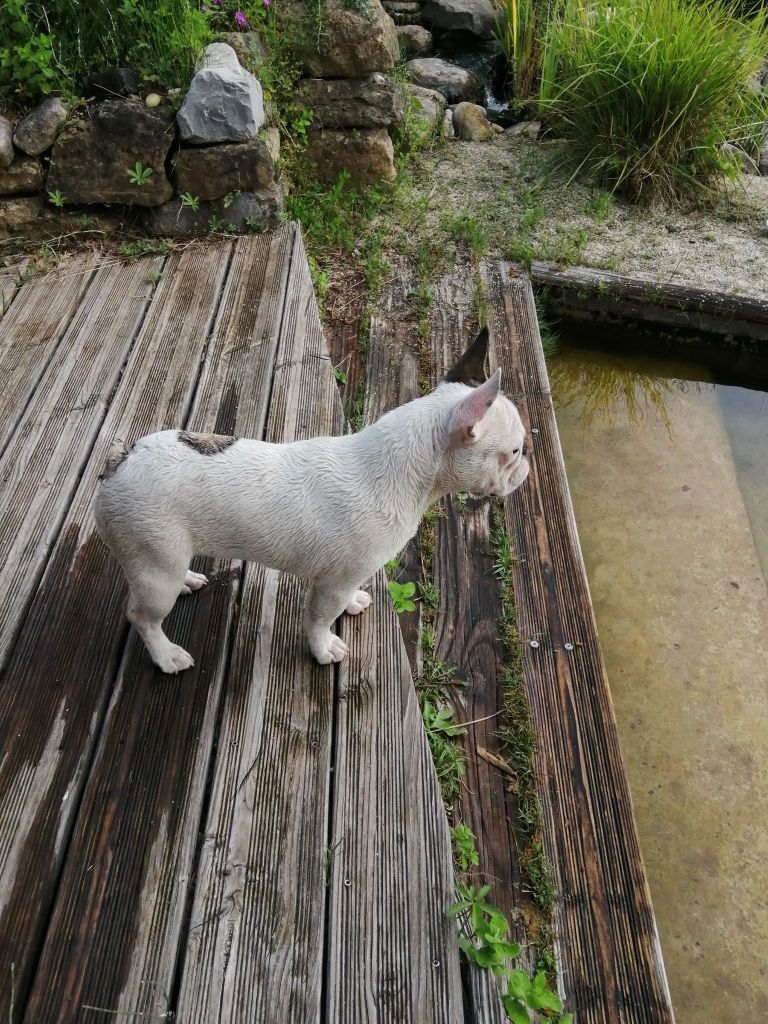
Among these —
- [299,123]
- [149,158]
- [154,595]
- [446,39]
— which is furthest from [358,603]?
[446,39]

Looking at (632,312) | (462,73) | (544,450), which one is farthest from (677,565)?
(462,73)

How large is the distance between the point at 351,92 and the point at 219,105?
114 centimetres

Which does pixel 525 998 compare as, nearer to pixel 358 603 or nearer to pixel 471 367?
pixel 358 603

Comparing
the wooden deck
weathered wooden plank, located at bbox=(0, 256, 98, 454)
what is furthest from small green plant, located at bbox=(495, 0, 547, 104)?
the wooden deck

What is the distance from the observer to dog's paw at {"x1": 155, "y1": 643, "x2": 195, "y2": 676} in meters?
2.11

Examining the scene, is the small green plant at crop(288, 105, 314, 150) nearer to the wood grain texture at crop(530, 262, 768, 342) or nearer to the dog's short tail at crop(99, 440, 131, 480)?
the wood grain texture at crop(530, 262, 768, 342)

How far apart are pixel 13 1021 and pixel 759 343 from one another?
4726 mm

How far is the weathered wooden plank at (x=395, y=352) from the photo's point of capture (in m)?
3.38

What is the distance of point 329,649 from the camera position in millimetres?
2180

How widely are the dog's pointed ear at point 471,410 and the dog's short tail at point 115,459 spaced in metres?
0.90

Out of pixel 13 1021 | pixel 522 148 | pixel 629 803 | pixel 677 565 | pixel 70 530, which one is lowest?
pixel 677 565

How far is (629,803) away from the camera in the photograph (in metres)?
2.17

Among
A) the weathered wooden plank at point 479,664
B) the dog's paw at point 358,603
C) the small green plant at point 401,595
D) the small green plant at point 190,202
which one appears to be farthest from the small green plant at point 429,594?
the small green plant at point 190,202

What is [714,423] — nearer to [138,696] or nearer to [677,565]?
[677,565]
